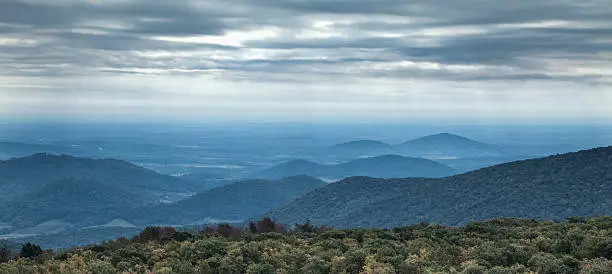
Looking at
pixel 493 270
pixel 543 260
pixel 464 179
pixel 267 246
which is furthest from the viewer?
pixel 464 179

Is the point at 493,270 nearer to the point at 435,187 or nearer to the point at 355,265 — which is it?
the point at 355,265

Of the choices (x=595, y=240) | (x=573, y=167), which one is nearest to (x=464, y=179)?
(x=573, y=167)

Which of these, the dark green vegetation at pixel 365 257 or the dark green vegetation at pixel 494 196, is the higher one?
the dark green vegetation at pixel 365 257

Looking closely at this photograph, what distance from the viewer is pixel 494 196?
449ft

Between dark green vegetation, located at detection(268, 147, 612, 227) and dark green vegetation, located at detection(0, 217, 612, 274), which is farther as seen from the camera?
dark green vegetation, located at detection(268, 147, 612, 227)

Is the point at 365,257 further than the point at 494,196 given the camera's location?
No

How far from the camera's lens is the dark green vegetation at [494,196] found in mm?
121000

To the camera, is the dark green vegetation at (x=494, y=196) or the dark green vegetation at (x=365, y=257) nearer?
the dark green vegetation at (x=365, y=257)

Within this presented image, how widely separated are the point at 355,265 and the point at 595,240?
9.28m

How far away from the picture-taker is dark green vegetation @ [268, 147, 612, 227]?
12100 centimetres

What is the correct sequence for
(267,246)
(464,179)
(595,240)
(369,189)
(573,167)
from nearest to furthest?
(595,240) < (267,246) < (573,167) < (464,179) < (369,189)

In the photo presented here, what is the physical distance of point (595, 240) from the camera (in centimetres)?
2595

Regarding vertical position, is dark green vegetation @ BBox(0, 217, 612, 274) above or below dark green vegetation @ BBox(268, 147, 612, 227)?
above

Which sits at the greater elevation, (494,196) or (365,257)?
(365,257)
